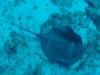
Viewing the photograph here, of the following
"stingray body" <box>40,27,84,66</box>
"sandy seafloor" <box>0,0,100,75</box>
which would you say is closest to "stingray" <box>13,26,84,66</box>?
"stingray body" <box>40,27,84,66</box>

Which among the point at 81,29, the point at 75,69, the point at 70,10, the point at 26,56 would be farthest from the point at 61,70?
the point at 70,10

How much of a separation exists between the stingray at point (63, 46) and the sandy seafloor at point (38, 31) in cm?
22

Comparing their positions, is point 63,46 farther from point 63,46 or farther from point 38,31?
point 38,31

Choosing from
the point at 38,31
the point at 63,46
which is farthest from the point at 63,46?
the point at 38,31

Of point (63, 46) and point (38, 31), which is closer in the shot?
point (63, 46)

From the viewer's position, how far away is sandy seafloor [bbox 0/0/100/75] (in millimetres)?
4012

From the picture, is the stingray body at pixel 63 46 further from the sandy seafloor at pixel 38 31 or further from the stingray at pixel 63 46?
the sandy seafloor at pixel 38 31

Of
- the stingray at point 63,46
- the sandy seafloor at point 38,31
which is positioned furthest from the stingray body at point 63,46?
the sandy seafloor at point 38,31

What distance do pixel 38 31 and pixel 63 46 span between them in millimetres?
716

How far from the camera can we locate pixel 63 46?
3.85 meters

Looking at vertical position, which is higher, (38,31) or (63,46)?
(38,31)

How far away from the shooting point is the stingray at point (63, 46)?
384 cm

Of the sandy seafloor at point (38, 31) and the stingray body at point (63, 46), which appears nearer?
the stingray body at point (63, 46)

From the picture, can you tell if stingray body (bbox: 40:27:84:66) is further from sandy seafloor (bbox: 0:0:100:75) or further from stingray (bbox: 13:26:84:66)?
sandy seafloor (bbox: 0:0:100:75)
